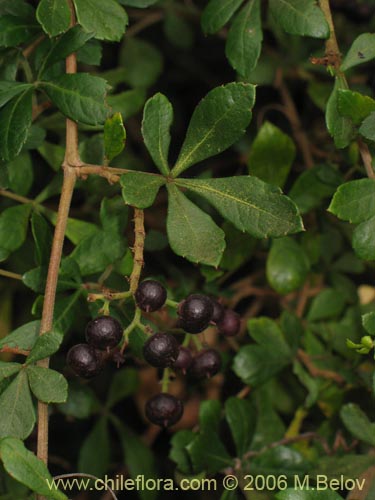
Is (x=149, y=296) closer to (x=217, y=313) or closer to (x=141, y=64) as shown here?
(x=217, y=313)

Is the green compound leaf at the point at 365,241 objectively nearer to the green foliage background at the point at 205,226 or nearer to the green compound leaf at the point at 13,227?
the green foliage background at the point at 205,226

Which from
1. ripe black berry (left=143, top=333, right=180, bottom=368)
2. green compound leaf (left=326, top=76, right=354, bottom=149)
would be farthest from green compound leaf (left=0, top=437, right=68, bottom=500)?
green compound leaf (left=326, top=76, right=354, bottom=149)

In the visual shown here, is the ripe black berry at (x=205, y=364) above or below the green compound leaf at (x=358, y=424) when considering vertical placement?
above

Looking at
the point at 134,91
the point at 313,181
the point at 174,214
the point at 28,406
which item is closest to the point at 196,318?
the point at 174,214

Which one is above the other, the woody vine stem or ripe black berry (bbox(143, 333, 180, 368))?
the woody vine stem

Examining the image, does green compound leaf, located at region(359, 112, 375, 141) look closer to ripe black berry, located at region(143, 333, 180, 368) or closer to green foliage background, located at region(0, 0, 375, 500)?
green foliage background, located at region(0, 0, 375, 500)

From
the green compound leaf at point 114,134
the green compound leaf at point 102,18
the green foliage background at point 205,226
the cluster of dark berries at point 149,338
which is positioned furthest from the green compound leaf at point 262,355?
the green compound leaf at point 102,18
